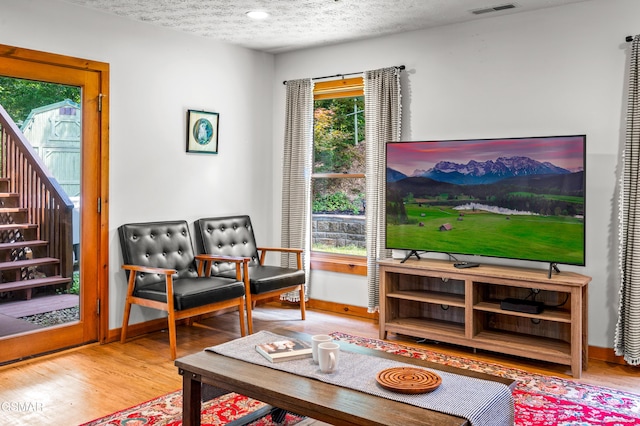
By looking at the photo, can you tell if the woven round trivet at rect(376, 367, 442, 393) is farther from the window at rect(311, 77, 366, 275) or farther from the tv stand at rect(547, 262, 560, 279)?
the window at rect(311, 77, 366, 275)

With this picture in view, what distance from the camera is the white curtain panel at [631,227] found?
3.54 meters

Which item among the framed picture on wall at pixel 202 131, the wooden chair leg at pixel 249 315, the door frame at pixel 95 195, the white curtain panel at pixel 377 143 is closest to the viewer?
the door frame at pixel 95 195

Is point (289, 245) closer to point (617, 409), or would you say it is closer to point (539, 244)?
point (539, 244)

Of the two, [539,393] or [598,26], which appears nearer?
[539,393]

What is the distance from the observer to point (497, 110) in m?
4.23

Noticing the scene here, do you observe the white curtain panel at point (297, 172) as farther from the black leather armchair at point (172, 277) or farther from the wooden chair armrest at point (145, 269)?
the wooden chair armrest at point (145, 269)

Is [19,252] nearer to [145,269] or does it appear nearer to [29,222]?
[29,222]

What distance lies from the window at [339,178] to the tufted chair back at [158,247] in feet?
4.21

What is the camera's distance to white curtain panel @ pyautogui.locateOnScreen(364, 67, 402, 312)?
4645 millimetres

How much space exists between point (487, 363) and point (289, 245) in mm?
2239

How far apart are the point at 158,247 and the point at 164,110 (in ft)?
3.68

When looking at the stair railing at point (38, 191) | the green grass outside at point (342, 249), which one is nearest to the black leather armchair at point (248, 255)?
the green grass outside at point (342, 249)

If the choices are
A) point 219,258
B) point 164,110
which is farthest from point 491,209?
point 164,110

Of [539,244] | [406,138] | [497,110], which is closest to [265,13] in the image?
[406,138]
